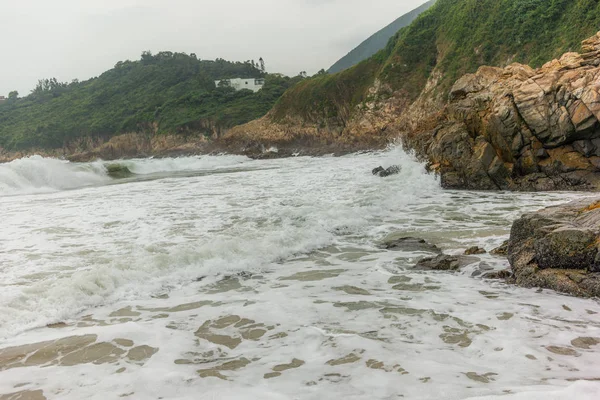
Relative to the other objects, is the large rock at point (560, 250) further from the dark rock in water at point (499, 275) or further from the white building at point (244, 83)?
the white building at point (244, 83)

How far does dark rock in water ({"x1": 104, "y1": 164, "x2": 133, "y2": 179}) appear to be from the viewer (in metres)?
30.2

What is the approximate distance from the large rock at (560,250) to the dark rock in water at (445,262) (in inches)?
24.9

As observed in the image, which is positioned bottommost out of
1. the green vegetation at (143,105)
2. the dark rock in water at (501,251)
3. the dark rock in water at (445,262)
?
the dark rock in water at (501,251)

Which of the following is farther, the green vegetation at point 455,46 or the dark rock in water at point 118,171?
the dark rock in water at point 118,171

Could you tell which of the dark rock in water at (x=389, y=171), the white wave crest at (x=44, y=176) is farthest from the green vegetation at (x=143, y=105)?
the dark rock in water at (x=389, y=171)

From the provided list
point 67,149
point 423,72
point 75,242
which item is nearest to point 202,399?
point 75,242

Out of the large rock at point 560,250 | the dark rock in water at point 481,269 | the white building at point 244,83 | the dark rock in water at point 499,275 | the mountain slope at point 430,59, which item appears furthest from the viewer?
the white building at point 244,83

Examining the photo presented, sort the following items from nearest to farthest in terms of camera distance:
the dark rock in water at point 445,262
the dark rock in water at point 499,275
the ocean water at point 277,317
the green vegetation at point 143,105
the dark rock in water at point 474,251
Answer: the ocean water at point 277,317, the dark rock in water at point 499,275, the dark rock in water at point 445,262, the dark rock in water at point 474,251, the green vegetation at point 143,105

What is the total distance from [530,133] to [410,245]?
28.4 feet

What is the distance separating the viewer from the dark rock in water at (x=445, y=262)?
542 cm

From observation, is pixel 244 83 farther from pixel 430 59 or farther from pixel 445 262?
pixel 445 262

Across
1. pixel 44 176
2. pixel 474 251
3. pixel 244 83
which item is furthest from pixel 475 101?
pixel 244 83

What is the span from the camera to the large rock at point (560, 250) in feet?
13.4

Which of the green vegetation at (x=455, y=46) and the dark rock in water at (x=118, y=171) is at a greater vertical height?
the green vegetation at (x=455, y=46)
